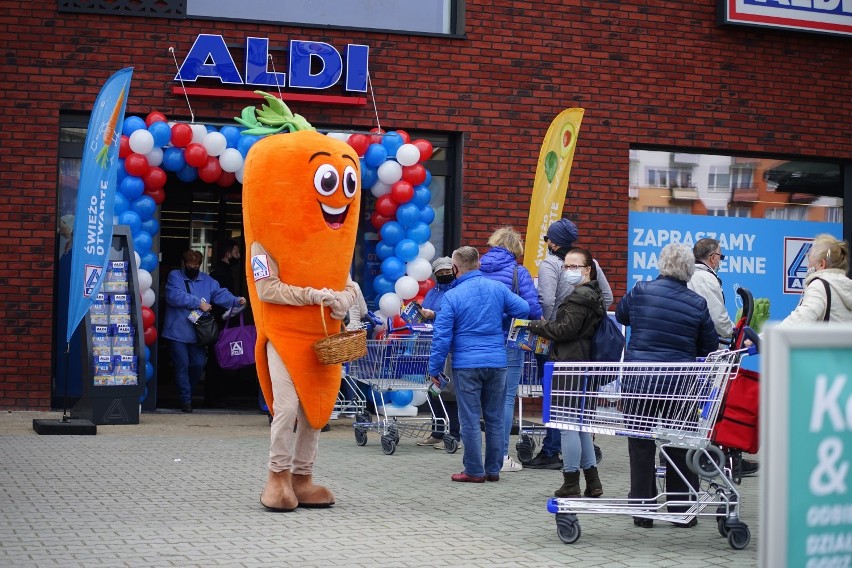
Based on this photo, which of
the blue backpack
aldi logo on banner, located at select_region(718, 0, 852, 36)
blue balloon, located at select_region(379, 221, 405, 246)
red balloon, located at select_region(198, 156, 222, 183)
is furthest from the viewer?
aldi logo on banner, located at select_region(718, 0, 852, 36)

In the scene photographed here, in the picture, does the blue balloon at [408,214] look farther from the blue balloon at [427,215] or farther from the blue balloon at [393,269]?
the blue balloon at [393,269]

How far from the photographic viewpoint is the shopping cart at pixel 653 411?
690 cm

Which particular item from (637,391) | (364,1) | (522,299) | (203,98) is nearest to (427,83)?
(364,1)

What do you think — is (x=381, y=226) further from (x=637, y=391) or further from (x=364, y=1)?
(x=637, y=391)

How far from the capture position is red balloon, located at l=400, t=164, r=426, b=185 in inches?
516

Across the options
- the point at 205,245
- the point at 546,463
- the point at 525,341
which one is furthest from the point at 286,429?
the point at 205,245

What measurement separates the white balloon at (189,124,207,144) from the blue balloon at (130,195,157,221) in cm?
79

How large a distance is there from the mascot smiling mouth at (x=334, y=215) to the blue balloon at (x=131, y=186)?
4.87 metres

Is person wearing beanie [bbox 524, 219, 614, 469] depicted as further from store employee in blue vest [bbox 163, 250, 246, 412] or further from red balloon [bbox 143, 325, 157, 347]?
red balloon [bbox 143, 325, 157, 347]

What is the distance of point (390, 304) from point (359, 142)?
1816 millimetres

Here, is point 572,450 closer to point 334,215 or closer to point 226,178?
point 334,215

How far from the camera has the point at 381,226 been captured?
13.6m

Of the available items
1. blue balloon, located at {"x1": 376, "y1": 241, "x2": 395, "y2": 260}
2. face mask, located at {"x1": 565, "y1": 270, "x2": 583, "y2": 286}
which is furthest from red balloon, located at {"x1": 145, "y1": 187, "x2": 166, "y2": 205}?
face mask, located at {"x1": 565, "y1": 270, "x2": 583, "y2": 286}

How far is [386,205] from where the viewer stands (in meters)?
13.2
